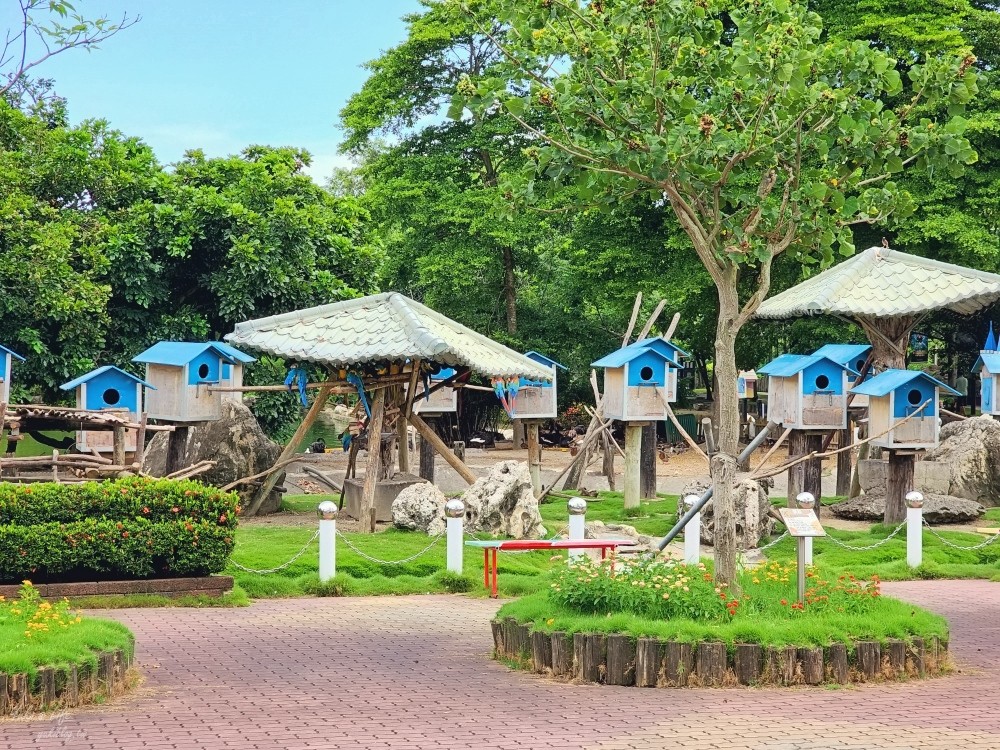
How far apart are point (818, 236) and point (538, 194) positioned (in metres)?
2.66

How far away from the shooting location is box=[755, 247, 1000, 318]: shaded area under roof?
22344mm

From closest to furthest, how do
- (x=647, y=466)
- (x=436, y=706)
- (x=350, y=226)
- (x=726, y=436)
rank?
(x=436, y=706), (x=726, y=436), (x=647, y=466), (x=350, y=226)

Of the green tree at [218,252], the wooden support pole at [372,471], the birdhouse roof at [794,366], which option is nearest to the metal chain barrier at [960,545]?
the birdhouse roof at [794,366]

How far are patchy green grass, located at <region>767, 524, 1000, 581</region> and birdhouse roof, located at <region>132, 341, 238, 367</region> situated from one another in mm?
9781

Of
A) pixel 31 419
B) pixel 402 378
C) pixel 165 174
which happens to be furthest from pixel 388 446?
pixel 165 174

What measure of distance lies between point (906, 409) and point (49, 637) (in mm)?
14389

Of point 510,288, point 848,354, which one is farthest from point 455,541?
point 510,288

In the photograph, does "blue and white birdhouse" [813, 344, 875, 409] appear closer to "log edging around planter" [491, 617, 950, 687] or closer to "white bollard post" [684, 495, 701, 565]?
"white bollard post" [684, 495, 701, 565]

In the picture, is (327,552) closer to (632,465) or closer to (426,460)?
(632,465)

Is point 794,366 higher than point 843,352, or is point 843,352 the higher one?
point 843,352

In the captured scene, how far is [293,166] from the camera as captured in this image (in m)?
31.3

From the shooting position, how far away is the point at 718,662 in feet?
32.2

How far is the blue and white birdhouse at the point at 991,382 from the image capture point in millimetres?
23344

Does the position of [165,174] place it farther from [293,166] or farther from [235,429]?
[235,429]
